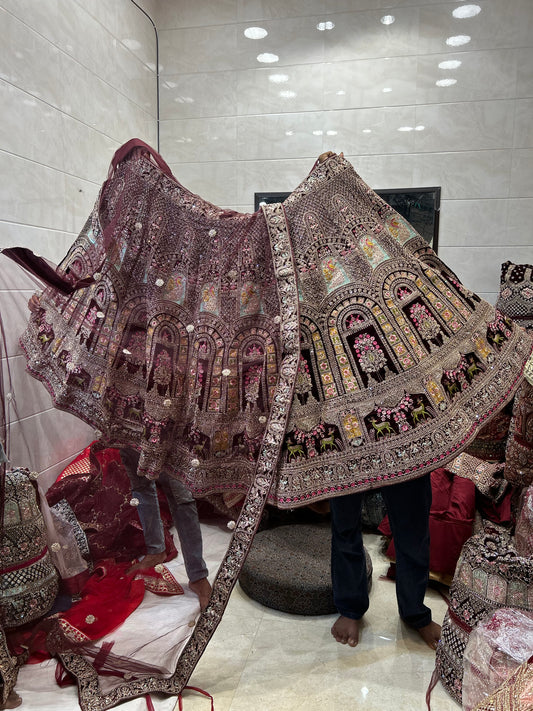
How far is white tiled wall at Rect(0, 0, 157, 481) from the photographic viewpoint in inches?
62.1

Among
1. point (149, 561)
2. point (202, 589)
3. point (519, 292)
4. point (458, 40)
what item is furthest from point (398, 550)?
point (458, 40)

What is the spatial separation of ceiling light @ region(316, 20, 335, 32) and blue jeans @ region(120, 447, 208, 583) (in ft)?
7.16

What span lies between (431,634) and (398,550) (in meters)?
0.29

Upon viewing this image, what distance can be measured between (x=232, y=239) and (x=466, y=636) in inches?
50.2

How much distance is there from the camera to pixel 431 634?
1687 mm

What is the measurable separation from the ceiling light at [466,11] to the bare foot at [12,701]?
10.2 feet

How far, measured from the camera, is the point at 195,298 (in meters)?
1.45

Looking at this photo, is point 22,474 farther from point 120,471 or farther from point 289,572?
point 289,572

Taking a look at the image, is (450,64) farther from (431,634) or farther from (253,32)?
(431,634)

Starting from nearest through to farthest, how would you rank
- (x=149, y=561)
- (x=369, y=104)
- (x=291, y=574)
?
(x=149, y=561), (x=291, y=574), (x=369, y=104)

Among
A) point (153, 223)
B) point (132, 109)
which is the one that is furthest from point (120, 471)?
point (132, 109)

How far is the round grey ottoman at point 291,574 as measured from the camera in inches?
71.7

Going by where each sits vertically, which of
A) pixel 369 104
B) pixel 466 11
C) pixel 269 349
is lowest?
pixel 269 349

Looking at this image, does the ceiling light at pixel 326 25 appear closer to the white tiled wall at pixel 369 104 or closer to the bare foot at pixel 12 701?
the white tiled wall at pixel 369 104
